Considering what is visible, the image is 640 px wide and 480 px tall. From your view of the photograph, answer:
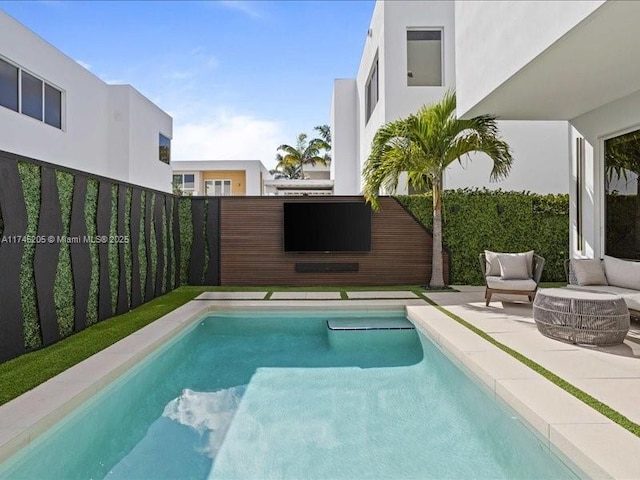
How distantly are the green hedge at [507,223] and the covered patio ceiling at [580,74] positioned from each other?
3.00 meters

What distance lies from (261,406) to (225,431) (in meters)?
0.54

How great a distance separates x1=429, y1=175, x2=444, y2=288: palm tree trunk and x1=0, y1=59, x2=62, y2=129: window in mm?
10106

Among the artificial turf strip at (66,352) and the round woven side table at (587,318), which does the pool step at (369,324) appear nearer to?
the round woven side table at (587,318)

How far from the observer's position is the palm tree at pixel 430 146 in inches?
339

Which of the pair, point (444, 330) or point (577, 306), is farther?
point (444, 330)

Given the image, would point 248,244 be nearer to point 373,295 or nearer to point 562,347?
point 373,295

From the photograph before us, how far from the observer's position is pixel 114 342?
5.23 m

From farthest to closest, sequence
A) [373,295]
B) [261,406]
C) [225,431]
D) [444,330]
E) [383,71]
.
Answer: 1. [383,71]
2. [373,295]
3. [444,330]
4. [261,406]
5. [225,431]

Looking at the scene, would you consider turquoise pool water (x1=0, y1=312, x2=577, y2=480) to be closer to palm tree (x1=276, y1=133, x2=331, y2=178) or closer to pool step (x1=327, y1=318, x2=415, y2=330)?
pool step (x1=327, y1=318, x2=415, y2=330)

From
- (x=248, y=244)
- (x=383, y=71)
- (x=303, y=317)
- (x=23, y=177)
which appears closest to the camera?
(x=23, y=177)

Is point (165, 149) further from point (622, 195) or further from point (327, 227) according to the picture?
point (622, 195)

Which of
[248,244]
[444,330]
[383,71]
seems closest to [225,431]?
[444,330]

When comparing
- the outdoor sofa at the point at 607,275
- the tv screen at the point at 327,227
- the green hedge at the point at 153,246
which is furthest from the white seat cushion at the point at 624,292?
the green hedge at the point at 153,246

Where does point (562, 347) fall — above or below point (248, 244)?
below
